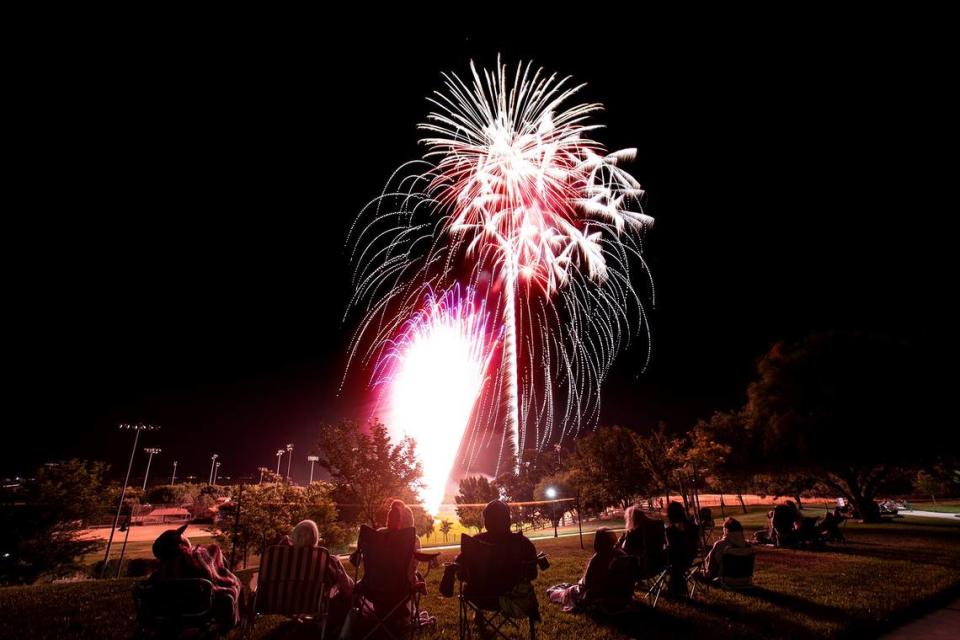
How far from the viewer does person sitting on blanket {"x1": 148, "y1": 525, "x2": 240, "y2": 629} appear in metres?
4.77

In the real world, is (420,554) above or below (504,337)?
below

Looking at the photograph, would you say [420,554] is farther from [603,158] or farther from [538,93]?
[538,93]

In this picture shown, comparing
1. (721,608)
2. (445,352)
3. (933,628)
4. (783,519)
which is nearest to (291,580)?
(721,608)

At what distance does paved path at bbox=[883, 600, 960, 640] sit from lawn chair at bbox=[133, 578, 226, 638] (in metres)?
7.79

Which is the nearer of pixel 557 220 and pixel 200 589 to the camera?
pixel 200 589

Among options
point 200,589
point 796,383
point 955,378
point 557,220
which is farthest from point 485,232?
point 955,378

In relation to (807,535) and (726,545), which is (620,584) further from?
(807,535)

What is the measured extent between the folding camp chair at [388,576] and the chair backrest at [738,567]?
5574 mm

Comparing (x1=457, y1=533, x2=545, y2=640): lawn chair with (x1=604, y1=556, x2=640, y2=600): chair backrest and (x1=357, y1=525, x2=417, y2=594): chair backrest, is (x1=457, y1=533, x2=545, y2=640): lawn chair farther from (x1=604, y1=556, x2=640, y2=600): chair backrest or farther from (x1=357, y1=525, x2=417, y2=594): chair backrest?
(x1=604, y1=556, x2=640, y2=600): chair backrest

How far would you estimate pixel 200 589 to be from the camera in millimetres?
4453

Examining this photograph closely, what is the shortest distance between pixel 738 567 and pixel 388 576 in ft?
20.1

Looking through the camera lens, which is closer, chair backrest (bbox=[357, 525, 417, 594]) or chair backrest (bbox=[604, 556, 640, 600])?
chair backrest (bbox=[357, 525, 417, 594])

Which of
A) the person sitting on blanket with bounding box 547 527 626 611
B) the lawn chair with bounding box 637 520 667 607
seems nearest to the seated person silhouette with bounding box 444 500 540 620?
the person sitting on blanket with bounding box 547 527 626 611

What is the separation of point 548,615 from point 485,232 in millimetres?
14230
